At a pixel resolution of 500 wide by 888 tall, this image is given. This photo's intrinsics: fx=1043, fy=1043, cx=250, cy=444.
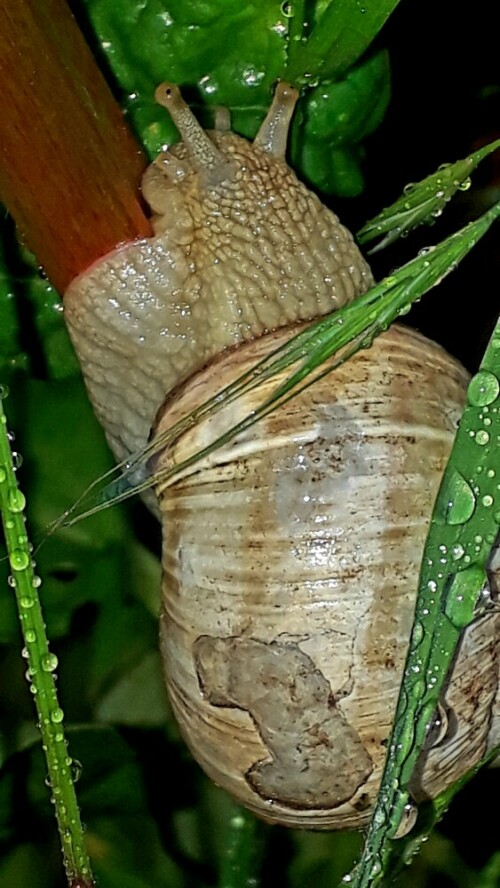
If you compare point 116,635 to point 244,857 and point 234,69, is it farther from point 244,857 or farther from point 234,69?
point 234,69

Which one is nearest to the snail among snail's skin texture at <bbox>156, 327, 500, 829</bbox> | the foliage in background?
snail's skin texture at <bbox>156, 327, 500, 829</bbox>

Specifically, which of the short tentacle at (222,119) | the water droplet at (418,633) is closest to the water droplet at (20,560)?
the water droplet at (418,633)

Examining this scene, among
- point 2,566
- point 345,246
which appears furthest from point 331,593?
point 2,566

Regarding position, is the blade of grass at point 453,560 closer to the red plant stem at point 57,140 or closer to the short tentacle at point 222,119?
the red plant stem at point 57,140

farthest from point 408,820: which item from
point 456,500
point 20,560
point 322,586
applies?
point 20,560

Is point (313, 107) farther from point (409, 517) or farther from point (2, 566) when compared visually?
point (2, 566)

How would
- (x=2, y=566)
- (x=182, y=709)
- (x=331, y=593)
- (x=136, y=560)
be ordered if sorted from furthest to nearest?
(x=136, y=560)
(x=2, y=566)
(x=182, y=709)
(x=331, y=593)

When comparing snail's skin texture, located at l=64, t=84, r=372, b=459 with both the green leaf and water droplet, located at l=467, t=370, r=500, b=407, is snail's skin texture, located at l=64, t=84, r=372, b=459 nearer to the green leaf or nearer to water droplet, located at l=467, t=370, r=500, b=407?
the green leaf
